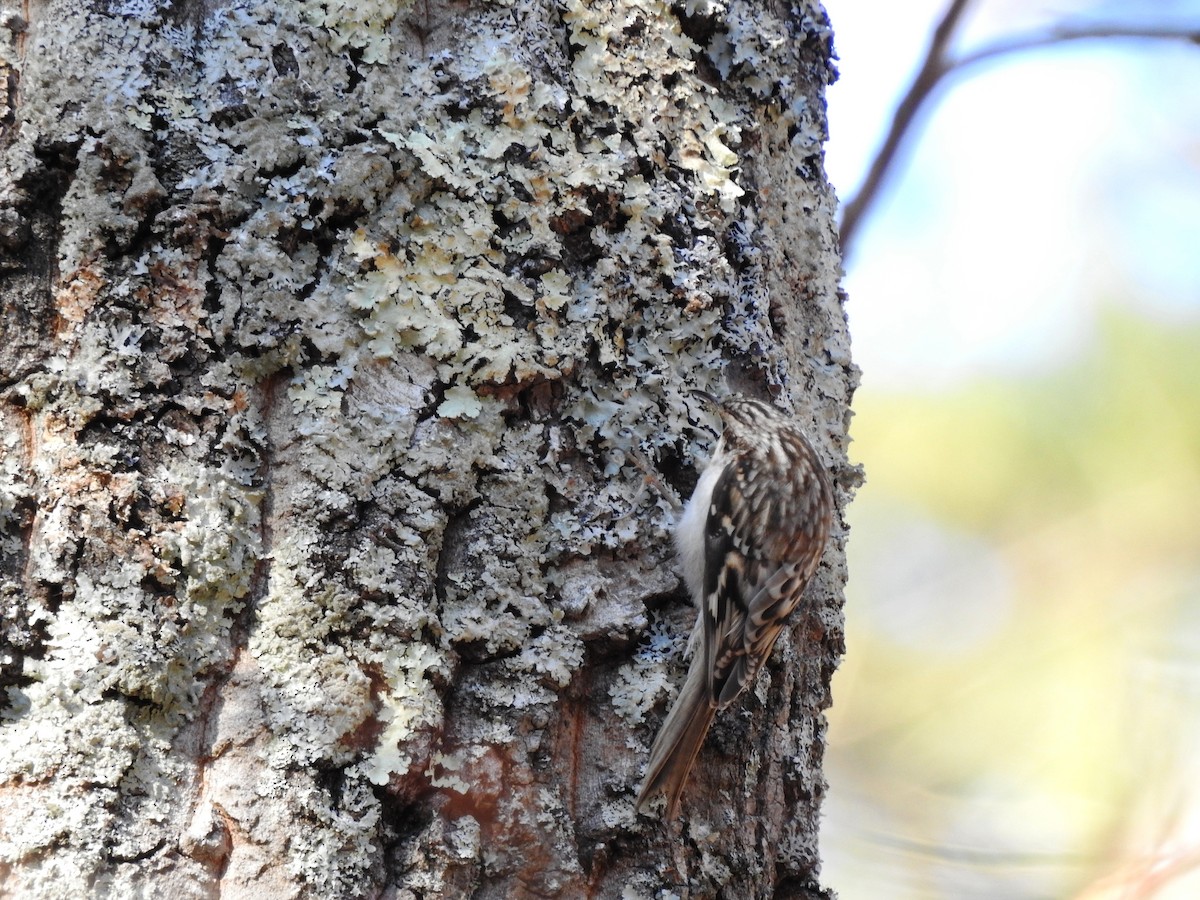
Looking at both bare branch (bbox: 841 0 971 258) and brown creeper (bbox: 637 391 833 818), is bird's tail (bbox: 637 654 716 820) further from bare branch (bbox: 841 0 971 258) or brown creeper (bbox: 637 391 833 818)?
bare branch (bbox: 841 0 971 258)

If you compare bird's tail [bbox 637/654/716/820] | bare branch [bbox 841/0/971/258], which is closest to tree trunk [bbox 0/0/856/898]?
bird's tail [bbox 637/654/716/820]

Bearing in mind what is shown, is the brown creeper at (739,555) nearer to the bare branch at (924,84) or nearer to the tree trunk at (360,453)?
the tree trunk at (360,453)

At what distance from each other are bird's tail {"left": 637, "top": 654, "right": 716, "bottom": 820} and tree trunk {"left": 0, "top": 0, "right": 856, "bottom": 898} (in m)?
0.04

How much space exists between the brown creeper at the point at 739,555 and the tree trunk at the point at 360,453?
0.21 feet

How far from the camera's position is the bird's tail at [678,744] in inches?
71.1

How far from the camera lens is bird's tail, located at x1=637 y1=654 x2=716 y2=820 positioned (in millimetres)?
1807

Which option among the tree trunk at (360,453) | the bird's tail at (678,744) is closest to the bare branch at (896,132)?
the tree trunk at (360,453)

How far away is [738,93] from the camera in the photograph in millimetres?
2225

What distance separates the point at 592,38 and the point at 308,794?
133 cm

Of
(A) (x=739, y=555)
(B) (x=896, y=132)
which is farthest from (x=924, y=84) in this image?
(A) (x=739, y=555)

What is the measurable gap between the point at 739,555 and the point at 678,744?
646 mm

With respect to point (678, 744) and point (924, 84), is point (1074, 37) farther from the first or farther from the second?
point (678, 744)

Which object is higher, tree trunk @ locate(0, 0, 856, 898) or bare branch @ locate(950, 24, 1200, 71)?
bare branch @ locate(950, 24, 1200, 71)

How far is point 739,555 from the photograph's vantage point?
2387 millimetres
